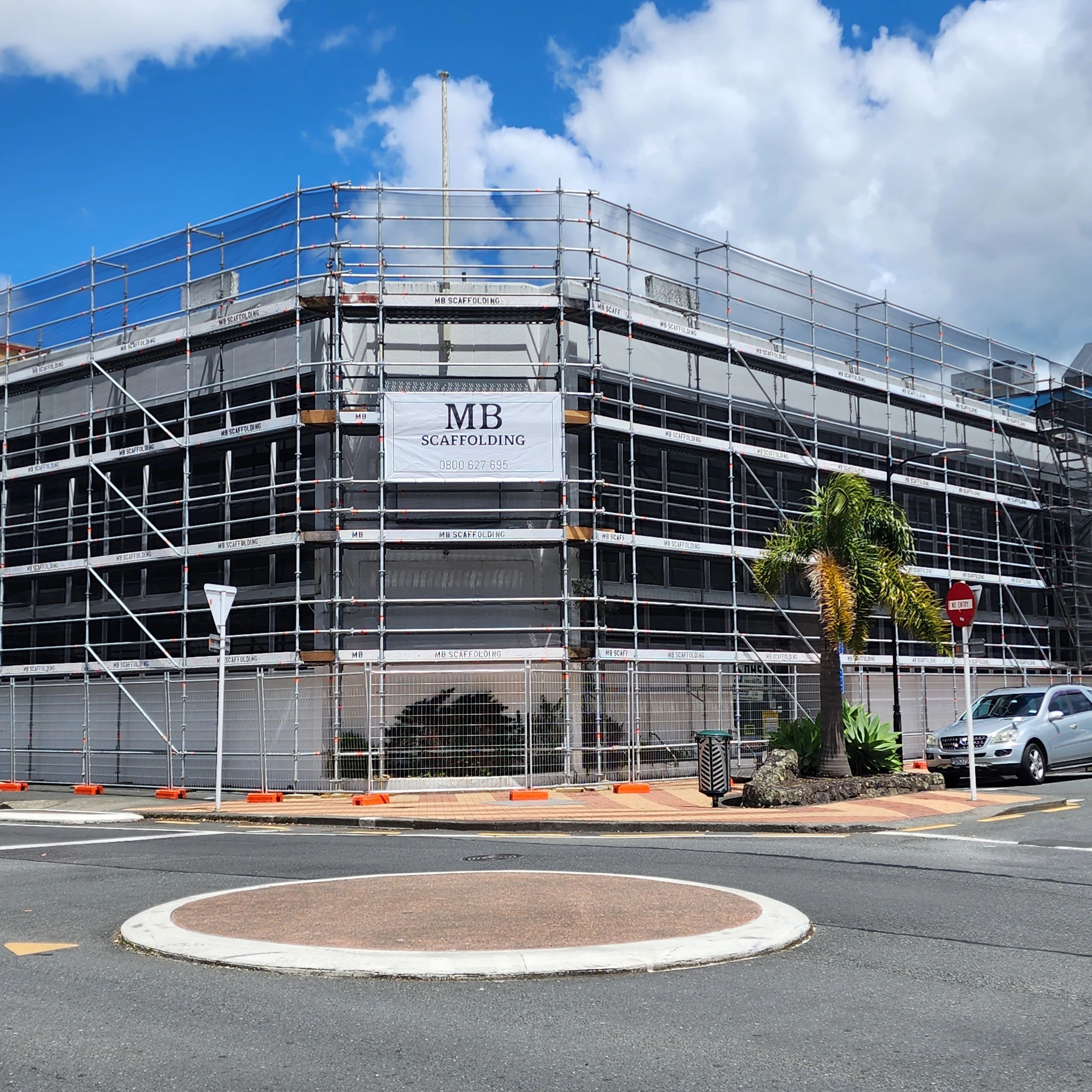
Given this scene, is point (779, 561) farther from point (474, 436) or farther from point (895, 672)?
point (474, 436)

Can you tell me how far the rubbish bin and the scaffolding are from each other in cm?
365

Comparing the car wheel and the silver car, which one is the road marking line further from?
the car wheel

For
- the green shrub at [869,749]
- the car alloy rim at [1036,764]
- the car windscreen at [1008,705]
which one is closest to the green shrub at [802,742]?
the green shrub at [869,749]

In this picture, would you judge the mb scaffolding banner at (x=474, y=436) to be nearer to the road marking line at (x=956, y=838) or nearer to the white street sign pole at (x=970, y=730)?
the white street sign pole at (x=970, y=730)

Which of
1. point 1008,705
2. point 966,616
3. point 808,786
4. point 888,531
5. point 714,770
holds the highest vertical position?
point 888,531

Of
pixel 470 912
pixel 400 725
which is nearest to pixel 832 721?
pixel 400 725

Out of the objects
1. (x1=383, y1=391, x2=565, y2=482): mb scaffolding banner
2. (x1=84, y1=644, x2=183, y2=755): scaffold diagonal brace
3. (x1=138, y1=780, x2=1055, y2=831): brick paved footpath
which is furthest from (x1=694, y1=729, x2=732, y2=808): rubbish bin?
(x1=84, y1=644, x2=183, y2=755): scaffold diagonal brace

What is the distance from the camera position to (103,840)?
14352mm

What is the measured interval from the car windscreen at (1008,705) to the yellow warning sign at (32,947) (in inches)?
689

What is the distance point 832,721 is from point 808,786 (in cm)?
161

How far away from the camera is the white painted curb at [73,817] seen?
17219mm

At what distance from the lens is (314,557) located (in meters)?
22.9

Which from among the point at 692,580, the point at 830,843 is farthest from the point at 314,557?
the point at 830,843

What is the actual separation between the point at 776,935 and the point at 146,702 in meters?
17.8
